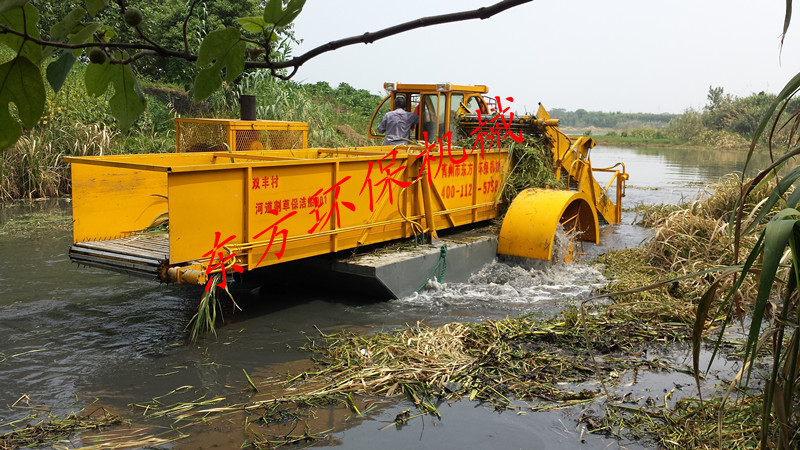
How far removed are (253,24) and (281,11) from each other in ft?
0.29

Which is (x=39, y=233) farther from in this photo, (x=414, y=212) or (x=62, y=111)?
(x=414, y=212)

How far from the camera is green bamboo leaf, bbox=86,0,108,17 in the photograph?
3.09 feet

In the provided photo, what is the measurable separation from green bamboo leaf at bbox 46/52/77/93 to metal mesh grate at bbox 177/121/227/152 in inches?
391

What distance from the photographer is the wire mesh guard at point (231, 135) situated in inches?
418

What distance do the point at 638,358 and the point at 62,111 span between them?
42.2 feet

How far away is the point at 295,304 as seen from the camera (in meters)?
7.41

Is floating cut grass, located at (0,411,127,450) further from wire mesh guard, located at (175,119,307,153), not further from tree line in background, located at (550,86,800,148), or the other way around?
tree line in background, located at (550,86,800,148)

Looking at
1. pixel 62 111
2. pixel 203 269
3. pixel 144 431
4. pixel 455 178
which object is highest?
pixel 62 111

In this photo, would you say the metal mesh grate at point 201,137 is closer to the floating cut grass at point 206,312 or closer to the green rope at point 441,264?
the green rope at point 441,264

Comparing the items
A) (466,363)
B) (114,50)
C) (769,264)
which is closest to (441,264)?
(466,363)

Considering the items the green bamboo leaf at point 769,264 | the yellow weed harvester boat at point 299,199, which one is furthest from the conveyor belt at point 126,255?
the green bamboo leaf at point 769,264

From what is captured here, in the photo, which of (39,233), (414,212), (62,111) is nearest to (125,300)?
(414,212)

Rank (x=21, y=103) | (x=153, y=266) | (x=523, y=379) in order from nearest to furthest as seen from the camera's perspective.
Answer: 1. (x=21, y=103)
2. (x=523, y=379)
3. (x=153, y=266)

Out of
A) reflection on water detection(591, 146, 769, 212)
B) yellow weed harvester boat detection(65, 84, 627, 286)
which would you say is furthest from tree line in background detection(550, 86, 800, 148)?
yellow weed harvester boat detection(65, 84, 627, 286)
